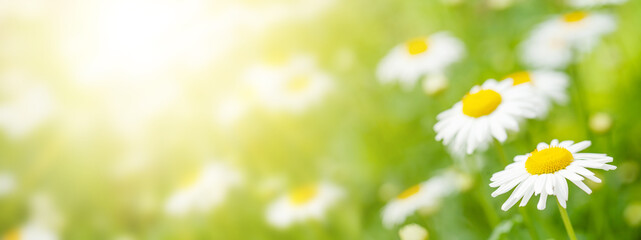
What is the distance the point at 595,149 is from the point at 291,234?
103cm

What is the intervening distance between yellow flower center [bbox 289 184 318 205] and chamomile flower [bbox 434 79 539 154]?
2.67 feet

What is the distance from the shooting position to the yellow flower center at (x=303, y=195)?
6.05 ft

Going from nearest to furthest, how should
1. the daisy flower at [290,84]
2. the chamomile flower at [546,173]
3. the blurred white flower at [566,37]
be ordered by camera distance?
1. the chamomile flower at [546,173]
2. the blurred white flower at [566,37]
3. the daisy flower at [290,84]

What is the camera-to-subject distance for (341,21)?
277 centimetres

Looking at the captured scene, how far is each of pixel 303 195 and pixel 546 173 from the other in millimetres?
1120

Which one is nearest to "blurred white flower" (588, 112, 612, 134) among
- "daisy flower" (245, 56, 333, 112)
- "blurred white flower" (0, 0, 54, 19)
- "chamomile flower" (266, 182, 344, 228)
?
"chamomile flower" (266, 182, 344, 228)

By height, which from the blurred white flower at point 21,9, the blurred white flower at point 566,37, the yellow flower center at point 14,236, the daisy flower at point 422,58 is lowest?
the blurred white flower at point 566,37

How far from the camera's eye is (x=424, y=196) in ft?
4.75

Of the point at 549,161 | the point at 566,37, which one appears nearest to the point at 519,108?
the point at 549,161

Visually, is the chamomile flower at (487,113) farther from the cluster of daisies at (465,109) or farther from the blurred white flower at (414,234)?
the blurred white flower at (414,234)

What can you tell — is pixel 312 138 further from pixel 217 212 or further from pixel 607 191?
pixel 607 191

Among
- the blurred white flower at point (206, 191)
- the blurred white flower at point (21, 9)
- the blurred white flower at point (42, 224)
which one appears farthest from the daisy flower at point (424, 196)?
the blurred white flower at point (21, 9)

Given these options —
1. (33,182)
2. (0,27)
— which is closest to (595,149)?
(33,182)

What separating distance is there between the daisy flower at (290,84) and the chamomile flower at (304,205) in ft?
1.23
